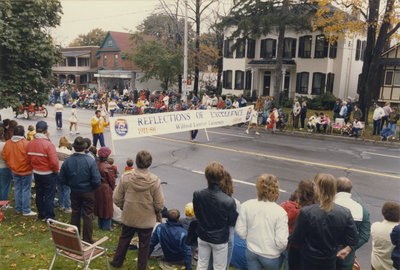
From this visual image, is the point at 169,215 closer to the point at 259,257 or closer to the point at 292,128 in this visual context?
the point at 259,257

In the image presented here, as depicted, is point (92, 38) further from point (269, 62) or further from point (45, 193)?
point (45, 193)

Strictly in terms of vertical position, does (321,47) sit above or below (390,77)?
above

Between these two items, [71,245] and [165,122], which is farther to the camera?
[165,122]

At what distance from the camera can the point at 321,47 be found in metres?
33.2

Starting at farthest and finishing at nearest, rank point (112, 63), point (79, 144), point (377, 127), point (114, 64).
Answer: point (112, 63) < point (114, 64) < point (377, 127) < point (79, 144)

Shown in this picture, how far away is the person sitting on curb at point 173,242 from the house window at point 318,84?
100ft

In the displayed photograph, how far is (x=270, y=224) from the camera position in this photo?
12.7 ft

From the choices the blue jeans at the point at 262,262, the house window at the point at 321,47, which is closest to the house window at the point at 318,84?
the house window at the point at 321,47

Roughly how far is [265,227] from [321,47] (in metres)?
32.5

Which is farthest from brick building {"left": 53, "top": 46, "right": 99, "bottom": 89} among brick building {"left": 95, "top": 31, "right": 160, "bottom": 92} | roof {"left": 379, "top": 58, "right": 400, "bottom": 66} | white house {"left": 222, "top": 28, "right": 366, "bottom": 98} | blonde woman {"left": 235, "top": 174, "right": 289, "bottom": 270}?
blonde woman {"left": 235, "top": 174, "right": 289, "bottom": 270}

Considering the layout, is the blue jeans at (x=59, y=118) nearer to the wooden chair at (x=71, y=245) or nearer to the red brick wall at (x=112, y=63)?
the wooden chair at (x=71, y=245)

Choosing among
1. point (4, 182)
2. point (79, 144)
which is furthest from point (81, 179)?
point (4, 182)

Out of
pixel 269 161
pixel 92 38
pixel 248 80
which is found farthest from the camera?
pixel 92 38

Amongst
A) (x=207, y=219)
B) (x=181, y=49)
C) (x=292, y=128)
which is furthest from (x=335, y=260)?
(x=181, y=49)
